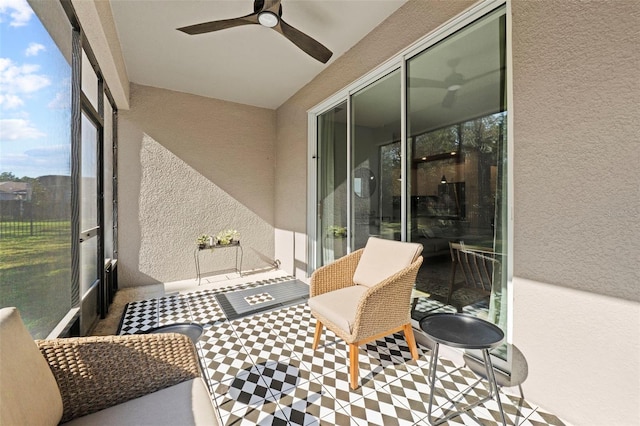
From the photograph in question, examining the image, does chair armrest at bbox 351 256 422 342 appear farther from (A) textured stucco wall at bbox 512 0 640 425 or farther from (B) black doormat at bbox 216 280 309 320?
(B) black doormat at bbox 216 280 309 320

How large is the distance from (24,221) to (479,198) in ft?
8.72

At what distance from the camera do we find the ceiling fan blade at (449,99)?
82.1 inches

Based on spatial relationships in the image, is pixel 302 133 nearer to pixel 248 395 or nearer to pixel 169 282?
pixel 169 282

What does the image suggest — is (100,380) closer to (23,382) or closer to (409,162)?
(23,382)

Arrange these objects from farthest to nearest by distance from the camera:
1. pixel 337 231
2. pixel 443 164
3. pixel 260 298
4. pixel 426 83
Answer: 1. pixel 337 231
2. pixel 260 298
3. pixel 426 83
4. pixel 443 164

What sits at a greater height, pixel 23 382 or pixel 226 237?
pixel 226 237

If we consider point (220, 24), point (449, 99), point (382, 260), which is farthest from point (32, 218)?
point (449, 99)

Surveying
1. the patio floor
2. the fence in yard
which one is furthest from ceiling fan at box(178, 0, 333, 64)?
the patio floor

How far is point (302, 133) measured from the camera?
401cm

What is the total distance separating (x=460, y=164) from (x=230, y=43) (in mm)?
2619

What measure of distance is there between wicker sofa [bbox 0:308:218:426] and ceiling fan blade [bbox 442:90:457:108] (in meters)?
2.38

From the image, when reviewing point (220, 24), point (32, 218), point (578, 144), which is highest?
point (220, 24)

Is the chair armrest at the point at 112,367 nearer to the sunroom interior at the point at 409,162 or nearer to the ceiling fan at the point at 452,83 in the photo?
the sunroom interior at the point at 409,162

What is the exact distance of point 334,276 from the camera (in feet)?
7.39
